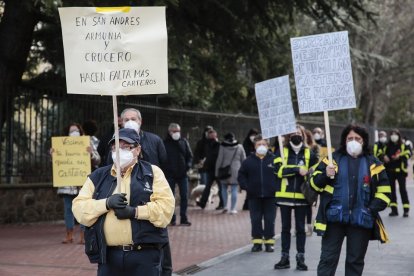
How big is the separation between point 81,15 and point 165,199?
152 centimetres

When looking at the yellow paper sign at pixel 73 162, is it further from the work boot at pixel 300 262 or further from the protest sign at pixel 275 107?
the work boot at pixel 300 262

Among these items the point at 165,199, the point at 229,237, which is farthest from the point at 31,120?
the point at 165,199

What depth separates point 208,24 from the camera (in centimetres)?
1631

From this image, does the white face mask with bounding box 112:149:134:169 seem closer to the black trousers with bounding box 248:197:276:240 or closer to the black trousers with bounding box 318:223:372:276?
the black trousers with bounding box 318:223:372:276

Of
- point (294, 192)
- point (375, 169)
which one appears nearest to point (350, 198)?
point (375, 169)

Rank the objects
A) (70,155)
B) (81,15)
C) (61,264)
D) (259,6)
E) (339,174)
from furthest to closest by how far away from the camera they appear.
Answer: (259,6) < (70,155) < (61,264) < (339,174) < (81,15)

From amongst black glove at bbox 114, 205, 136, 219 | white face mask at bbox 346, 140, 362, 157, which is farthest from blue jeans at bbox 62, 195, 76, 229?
black glove at bbox 114, 205, 136, 219

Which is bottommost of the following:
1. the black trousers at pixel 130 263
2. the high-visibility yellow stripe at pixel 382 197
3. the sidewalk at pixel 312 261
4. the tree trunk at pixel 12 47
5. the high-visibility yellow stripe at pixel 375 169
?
the sidewalk at pixel 312 261

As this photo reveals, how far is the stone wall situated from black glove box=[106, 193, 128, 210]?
9671 millimetres

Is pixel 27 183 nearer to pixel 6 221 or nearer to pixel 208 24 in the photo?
pixel 6 221

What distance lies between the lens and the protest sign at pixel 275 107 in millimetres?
10875

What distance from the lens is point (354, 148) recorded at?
24.8 feet

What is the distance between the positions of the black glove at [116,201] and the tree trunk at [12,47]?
9.99 m

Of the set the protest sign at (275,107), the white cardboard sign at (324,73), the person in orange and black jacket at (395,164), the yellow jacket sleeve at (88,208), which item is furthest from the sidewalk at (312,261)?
the yellow jacket sleeve at (88,208)
